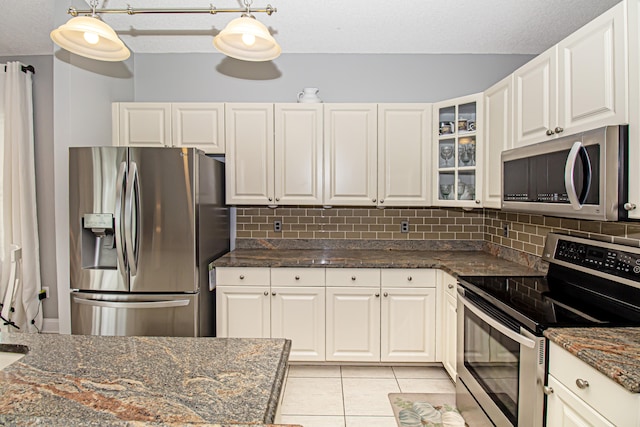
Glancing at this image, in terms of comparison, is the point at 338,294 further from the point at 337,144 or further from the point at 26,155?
the point at 26,155

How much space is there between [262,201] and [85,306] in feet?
4.61

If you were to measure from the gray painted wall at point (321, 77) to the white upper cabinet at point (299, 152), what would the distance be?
1.21 feet

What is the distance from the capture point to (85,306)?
7.68 feet

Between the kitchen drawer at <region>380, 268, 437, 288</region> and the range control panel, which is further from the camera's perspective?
the kitchen drawer at <region>380, 268, 437, 288</region>

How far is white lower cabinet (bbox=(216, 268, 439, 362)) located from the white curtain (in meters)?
1.93

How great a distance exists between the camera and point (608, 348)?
1175 millimetres

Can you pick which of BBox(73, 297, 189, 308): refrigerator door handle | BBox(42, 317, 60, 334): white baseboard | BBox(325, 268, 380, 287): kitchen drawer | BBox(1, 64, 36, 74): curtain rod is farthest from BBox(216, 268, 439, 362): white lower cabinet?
BBox(1, 64, 36, 74): curtain rod

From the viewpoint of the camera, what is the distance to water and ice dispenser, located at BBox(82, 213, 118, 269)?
2.29 metres

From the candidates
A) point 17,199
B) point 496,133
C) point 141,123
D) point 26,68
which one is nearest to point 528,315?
point 496,133

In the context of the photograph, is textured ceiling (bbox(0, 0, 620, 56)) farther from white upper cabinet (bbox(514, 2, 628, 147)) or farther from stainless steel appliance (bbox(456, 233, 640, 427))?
stainless steel appliance (bbox(456, 233, 640, 427))

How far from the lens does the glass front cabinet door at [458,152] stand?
2.66 m

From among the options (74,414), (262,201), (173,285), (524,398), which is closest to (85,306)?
(173,285)

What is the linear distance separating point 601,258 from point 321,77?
2431mm

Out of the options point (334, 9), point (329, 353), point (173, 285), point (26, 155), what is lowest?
point (329, 353)
